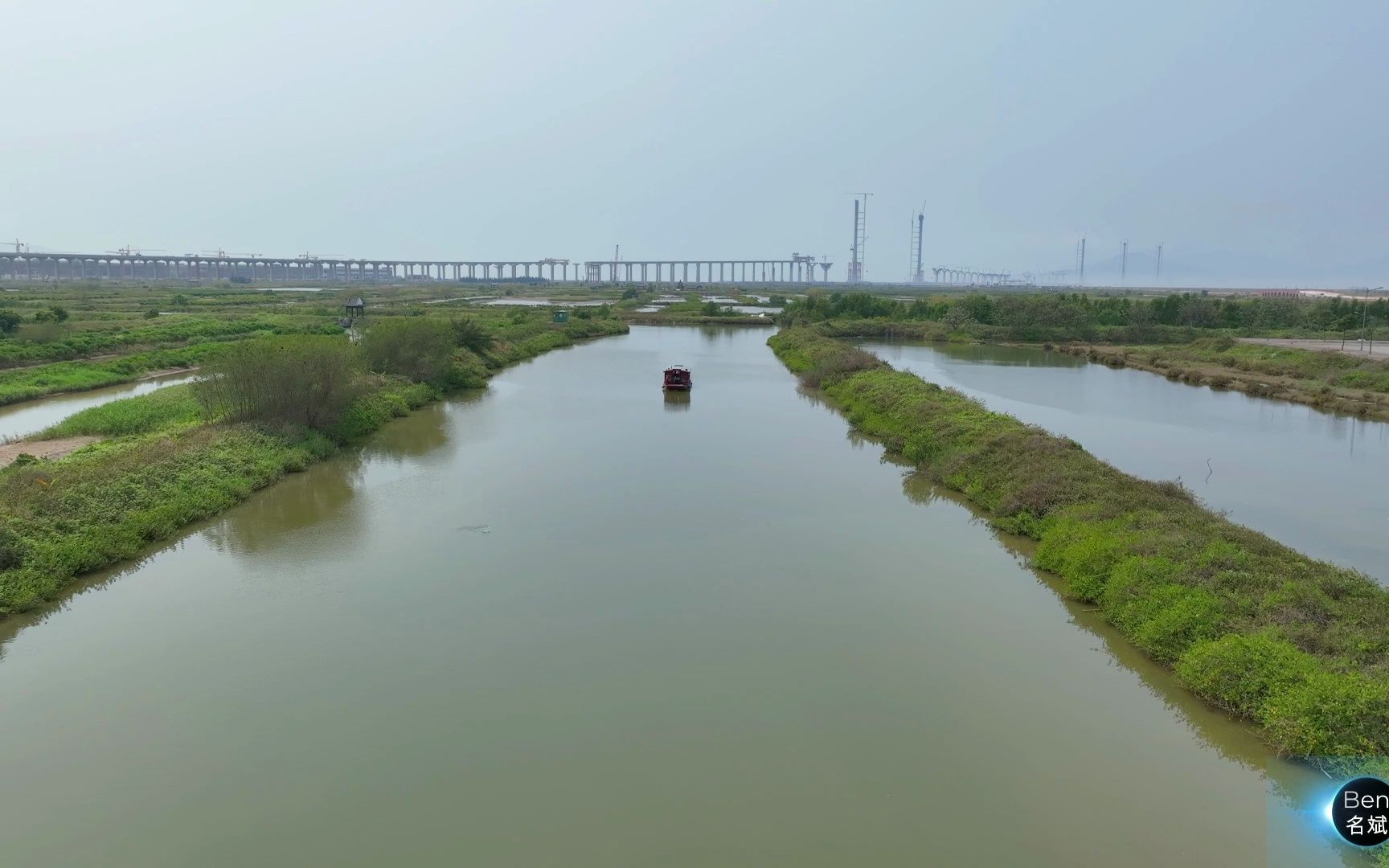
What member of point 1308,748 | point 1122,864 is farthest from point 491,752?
point 1308,748

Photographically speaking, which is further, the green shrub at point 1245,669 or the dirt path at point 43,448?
the dirt path at point 43,448

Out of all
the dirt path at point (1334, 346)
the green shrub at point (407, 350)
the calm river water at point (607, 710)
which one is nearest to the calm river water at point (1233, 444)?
the calm river water at point (607, 710)

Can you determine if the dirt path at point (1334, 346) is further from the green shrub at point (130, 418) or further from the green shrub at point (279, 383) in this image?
the green shrub at point (130, 418)

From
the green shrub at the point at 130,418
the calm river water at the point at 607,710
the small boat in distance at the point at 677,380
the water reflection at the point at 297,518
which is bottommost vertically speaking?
the calm river water at the point at 607,710

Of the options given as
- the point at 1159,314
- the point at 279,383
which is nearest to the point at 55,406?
the point at 279,383

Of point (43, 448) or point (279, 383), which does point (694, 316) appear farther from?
Result: point (43, 448)
